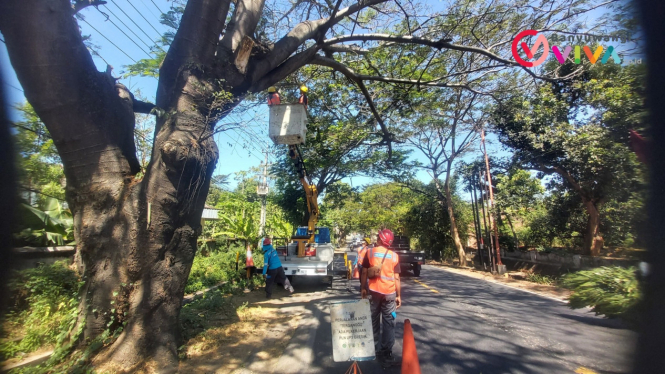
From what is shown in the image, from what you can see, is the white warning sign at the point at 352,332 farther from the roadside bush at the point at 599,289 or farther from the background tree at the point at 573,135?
the background tree at the point at 573,135

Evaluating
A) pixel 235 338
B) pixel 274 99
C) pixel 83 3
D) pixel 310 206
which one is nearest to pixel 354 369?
pixel 235 338

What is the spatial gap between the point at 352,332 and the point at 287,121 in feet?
14.4

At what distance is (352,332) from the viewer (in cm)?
369

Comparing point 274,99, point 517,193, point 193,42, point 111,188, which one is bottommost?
point 111,188

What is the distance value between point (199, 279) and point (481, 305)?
23.3 feet

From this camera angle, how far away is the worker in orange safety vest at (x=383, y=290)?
13.8 feet

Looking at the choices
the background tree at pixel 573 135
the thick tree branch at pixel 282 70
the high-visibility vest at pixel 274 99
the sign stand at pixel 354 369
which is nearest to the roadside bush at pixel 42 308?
the sign stand at pixel 354 369

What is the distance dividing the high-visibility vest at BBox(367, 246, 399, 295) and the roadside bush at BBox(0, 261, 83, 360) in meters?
3.41

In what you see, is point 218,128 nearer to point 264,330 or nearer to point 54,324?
point 54,324

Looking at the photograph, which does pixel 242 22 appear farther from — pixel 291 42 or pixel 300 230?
pixel 300 230

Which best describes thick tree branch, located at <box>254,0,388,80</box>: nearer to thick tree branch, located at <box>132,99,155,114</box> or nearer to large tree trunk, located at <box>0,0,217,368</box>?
thick tree branch, located at <box>132,99,155,114</box>

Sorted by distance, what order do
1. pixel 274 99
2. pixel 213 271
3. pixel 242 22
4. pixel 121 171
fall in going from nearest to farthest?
pixel 121 171 → pixel 242 22 → pixel 274 99 → pixel 213 271

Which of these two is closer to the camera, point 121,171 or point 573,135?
point 121,171

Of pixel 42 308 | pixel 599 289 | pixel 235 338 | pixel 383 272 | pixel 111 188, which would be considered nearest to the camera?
pixel 111 188
